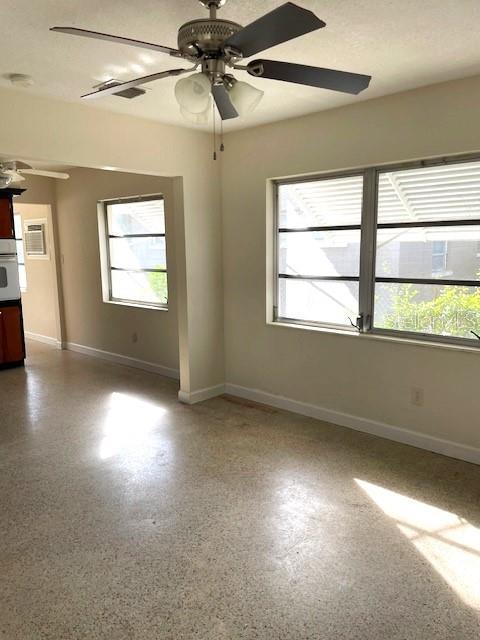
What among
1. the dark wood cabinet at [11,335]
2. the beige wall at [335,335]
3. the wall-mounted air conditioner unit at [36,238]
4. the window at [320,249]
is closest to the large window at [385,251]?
the window at [320,249]

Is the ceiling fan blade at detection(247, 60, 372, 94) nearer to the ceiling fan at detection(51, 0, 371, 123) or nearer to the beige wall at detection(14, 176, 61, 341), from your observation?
the ceiling fan at detection(51, 0, 371, 123)

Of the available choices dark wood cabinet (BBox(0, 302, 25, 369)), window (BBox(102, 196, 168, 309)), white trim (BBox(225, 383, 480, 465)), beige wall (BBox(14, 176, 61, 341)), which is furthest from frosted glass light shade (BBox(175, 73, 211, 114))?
beige wall (BBox(14, 176, 61, 341))

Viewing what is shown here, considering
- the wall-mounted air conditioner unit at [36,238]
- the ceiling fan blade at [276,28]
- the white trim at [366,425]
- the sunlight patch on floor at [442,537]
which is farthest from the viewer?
the wall-mounted air conditioner unit at [36,238]

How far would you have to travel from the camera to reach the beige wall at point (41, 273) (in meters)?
6.56

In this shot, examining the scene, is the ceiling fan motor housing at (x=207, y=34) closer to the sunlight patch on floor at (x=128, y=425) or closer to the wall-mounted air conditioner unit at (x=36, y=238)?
the sunlight patch on floor at (x=128, y=425)

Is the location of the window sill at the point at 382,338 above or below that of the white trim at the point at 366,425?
above

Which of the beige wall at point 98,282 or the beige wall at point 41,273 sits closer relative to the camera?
the beige wall at point 98,282

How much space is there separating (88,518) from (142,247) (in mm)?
A: 3672

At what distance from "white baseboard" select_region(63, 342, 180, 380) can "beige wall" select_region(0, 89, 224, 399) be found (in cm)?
97

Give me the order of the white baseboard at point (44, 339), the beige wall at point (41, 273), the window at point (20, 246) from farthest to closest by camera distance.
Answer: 1. the window at point (20, 246)
2. the white baseboard at point (44, 339)
3. the beige wall at point (41, 273)

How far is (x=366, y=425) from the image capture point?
3.79m

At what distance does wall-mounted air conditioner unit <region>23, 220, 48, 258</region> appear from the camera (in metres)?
7.09

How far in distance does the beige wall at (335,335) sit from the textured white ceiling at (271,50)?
0.71 ft

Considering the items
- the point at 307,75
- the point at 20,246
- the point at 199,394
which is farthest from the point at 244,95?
the point at 20,246
